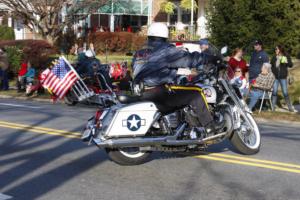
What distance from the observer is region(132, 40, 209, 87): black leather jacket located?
726 cm

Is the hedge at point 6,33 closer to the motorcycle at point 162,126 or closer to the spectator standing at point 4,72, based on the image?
the spectator standing at point 4,72

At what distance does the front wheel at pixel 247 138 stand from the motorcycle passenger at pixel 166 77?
62 centimetres

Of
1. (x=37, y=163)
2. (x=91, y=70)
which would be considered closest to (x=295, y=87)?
(x=91, y=70)

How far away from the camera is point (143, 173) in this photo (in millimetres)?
7125

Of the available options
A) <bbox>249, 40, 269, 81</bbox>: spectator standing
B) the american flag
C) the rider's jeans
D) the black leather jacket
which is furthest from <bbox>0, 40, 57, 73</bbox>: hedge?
the black leather jacket

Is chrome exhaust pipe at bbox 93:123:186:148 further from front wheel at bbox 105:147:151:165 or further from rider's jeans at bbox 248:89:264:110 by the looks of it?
rider's jeans at bbox 248:89:264:110

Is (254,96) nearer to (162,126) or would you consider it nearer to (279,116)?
(279,116)

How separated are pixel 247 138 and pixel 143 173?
1.89 meters

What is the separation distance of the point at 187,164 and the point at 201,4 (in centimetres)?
3187

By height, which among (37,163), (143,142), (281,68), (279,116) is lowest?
(279,116)

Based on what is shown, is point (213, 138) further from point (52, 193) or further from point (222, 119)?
point (52, 193)

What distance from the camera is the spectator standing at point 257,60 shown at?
581 inches

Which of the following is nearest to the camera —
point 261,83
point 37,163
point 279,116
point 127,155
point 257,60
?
point 127,155

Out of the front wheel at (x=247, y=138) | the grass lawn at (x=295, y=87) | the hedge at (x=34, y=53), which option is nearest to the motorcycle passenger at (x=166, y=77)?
the front wheel at (x=247, y=138)
